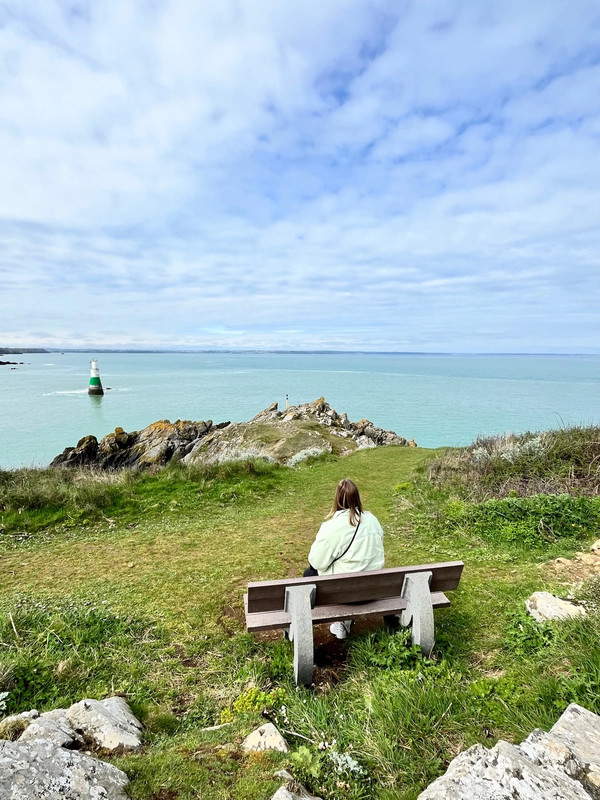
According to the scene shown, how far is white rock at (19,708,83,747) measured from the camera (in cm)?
234

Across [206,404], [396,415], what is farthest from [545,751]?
[206,404]

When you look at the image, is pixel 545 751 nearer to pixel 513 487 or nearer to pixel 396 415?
pixel 513 487

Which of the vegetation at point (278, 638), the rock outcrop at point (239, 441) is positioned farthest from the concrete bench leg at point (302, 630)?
the rock outcrop at point (239, 441)

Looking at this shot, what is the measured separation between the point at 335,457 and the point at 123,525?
26.8 ft

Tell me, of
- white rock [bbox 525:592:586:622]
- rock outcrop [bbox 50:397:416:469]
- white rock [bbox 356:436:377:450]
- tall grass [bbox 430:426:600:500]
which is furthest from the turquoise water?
white rock [bbox 525:592:586:622]

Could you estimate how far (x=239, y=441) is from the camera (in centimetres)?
2027

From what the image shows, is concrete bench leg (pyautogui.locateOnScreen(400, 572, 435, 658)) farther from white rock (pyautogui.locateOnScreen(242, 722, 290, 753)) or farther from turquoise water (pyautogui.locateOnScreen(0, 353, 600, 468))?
turquoise water (pyautogui.locateOnScreen(0, 353, 600, 468))

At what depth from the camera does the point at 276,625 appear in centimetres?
345

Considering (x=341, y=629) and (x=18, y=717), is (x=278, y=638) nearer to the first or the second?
(x=341, y=629)

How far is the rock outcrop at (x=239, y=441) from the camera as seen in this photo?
1680cm

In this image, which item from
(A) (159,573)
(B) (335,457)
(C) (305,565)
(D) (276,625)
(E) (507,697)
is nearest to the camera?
(E) (507,697)

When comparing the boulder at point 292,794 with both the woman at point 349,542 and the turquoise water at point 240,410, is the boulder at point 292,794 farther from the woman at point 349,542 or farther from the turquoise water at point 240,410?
the turquoise water at point 240,410

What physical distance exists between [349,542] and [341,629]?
0.91 m

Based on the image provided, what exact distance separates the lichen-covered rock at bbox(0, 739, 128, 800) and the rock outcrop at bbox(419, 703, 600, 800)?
4.90ft
